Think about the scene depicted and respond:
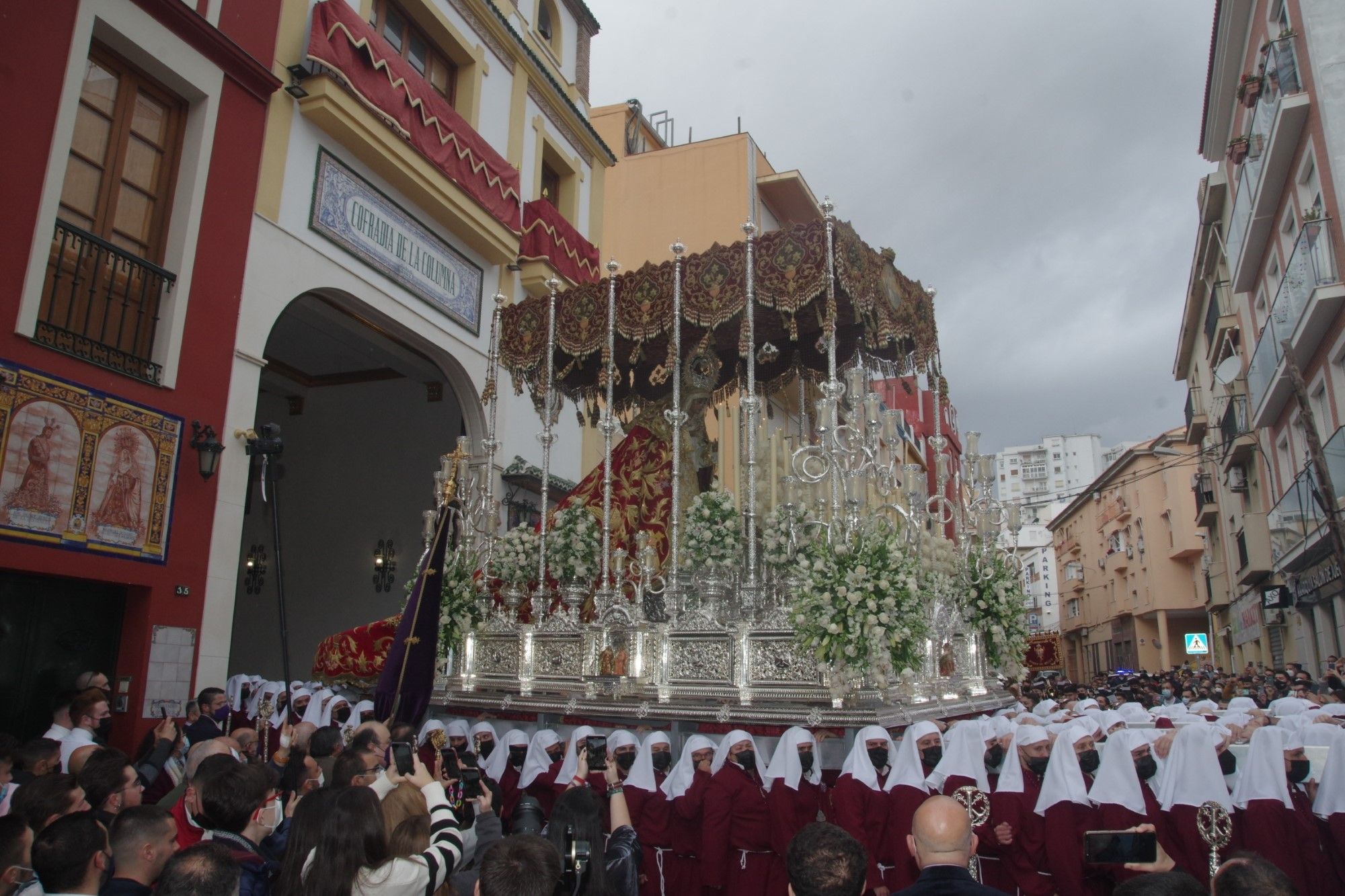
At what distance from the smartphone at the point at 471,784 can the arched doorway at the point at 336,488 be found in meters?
11.8

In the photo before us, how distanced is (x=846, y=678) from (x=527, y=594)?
14.3 feet

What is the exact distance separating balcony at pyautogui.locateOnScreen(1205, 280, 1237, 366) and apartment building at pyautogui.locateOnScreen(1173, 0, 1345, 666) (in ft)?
0.25

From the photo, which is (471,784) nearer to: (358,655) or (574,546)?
(574,546)

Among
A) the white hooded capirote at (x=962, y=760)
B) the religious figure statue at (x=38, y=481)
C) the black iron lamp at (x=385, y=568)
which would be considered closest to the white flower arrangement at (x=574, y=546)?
the religious figure statue at (x=38, y=481)

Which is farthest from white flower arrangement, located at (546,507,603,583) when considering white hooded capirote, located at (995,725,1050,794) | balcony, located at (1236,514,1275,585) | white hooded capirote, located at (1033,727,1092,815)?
balcony, located at (1236,514,1275,585)

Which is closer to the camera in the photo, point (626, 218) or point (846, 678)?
point (846, 678)

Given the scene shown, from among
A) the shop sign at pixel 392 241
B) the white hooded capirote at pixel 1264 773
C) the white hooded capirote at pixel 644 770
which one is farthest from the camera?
the shop sign at pixel 392 241

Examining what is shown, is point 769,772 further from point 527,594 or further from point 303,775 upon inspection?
point 527,594

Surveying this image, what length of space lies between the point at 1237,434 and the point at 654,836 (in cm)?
2149

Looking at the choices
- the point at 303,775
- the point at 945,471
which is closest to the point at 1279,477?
the point at 945,471

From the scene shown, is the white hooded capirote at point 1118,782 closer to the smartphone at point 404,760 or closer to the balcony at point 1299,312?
the smartphone at point 404,760

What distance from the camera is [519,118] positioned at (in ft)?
50.5

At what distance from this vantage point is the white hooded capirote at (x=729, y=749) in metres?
6.04

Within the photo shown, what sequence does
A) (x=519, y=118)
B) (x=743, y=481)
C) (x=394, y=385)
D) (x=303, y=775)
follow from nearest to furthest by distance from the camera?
(x=303, y=775), (x=743, y=481), (x=519, y=118), (x=394, y=385)
